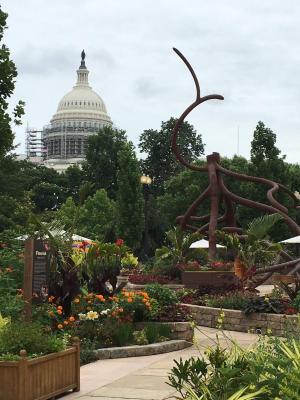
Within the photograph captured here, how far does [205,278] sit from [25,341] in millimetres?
13683

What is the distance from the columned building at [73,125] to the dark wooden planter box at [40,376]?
405ft

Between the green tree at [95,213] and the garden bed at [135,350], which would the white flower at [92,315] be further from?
the green tree at [95,213]

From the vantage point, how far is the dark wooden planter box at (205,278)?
20281 mm

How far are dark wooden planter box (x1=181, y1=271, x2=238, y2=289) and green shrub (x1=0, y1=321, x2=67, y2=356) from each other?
11.7m

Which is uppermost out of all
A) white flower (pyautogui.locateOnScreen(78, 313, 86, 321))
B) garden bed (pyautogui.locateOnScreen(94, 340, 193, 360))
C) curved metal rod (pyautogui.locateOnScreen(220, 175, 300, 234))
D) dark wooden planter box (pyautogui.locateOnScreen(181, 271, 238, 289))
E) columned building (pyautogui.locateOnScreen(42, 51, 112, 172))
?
columned building (pyautogui.locateOnScreen(42, 51, 112, 172))

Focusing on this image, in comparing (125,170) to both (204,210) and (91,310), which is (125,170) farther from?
(91,310)

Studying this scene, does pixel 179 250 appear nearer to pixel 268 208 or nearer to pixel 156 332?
pixel 268 208

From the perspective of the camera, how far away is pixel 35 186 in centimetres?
8000

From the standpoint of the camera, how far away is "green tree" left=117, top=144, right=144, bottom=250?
46469 mm

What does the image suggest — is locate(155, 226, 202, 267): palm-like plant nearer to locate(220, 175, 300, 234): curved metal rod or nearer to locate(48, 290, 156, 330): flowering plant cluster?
locate(220, 175, 300, 234): curved metal rod

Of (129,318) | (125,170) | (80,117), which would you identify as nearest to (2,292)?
(129,318)

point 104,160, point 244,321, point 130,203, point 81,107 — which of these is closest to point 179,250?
point 244,321

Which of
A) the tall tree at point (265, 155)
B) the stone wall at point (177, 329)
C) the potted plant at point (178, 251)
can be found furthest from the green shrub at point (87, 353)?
the tall tree at point (265, 155)

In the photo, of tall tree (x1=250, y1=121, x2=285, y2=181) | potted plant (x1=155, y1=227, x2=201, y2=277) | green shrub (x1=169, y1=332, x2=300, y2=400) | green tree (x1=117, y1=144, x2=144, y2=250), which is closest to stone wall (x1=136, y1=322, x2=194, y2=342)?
green shrub (x1=169, y1=332, x2=300, y2=400)
